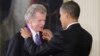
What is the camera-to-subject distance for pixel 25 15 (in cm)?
223

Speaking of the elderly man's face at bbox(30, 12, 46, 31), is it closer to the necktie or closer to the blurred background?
the necktie

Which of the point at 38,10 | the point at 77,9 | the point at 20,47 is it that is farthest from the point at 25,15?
the point at 77,9

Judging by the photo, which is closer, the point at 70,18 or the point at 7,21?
Answer: the point at 70,18

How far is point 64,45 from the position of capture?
198cm

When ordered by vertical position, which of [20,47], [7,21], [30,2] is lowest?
[20,47]

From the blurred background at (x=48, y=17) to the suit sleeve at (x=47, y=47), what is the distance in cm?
36

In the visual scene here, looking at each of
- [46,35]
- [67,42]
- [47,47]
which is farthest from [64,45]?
[46,35]

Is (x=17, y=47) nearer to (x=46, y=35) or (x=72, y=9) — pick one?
(x=46, y=35)

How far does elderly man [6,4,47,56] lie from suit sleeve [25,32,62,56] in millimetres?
93

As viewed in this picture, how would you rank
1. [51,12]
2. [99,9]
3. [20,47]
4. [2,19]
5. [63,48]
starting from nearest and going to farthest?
[63,48]
[20,47]
[2,19]
[51,12]
[99,9]

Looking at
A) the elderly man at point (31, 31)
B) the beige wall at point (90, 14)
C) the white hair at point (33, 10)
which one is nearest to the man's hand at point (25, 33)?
the elderly man at point (31, 31)

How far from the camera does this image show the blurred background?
2311 mm

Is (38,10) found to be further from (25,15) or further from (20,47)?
(20,47)

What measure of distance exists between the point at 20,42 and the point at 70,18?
18.2 inches
